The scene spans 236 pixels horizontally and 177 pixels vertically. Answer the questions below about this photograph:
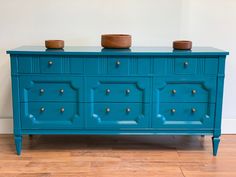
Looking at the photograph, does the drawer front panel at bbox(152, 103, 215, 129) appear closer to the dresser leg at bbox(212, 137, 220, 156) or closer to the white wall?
the dresser leg at bbox(212, 137, 220, 156)

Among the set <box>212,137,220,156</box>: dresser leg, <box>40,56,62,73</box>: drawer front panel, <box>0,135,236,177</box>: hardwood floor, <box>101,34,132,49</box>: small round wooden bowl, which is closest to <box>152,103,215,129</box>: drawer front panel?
<box>212,137,220,156</box>: dresser leg

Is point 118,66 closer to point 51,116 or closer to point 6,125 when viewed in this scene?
point 51,116

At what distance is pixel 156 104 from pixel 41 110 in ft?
2.89

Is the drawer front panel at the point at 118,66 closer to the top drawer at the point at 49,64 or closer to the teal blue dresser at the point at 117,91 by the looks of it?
the teal blue dresser at the point at 117,91

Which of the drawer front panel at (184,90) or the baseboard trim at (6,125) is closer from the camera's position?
the drawer front panel at (184,90)

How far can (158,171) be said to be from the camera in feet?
8.14

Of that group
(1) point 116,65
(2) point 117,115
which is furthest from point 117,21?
(2) point 117,115

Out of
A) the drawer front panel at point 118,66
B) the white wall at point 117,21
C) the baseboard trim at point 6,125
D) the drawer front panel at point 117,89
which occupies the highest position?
the white wall at point 117,21

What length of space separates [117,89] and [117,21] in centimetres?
75

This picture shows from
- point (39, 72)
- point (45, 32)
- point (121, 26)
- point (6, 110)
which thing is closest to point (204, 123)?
point (121, 26)

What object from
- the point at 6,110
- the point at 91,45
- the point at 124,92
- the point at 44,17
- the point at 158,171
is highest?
the point at 44,17

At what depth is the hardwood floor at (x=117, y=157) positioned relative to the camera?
8.10 feet

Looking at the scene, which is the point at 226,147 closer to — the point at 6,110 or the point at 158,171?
the point at 158,171

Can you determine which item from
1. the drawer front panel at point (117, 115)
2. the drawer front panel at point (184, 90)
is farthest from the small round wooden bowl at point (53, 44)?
the drawer front panel at point (184, 90)
